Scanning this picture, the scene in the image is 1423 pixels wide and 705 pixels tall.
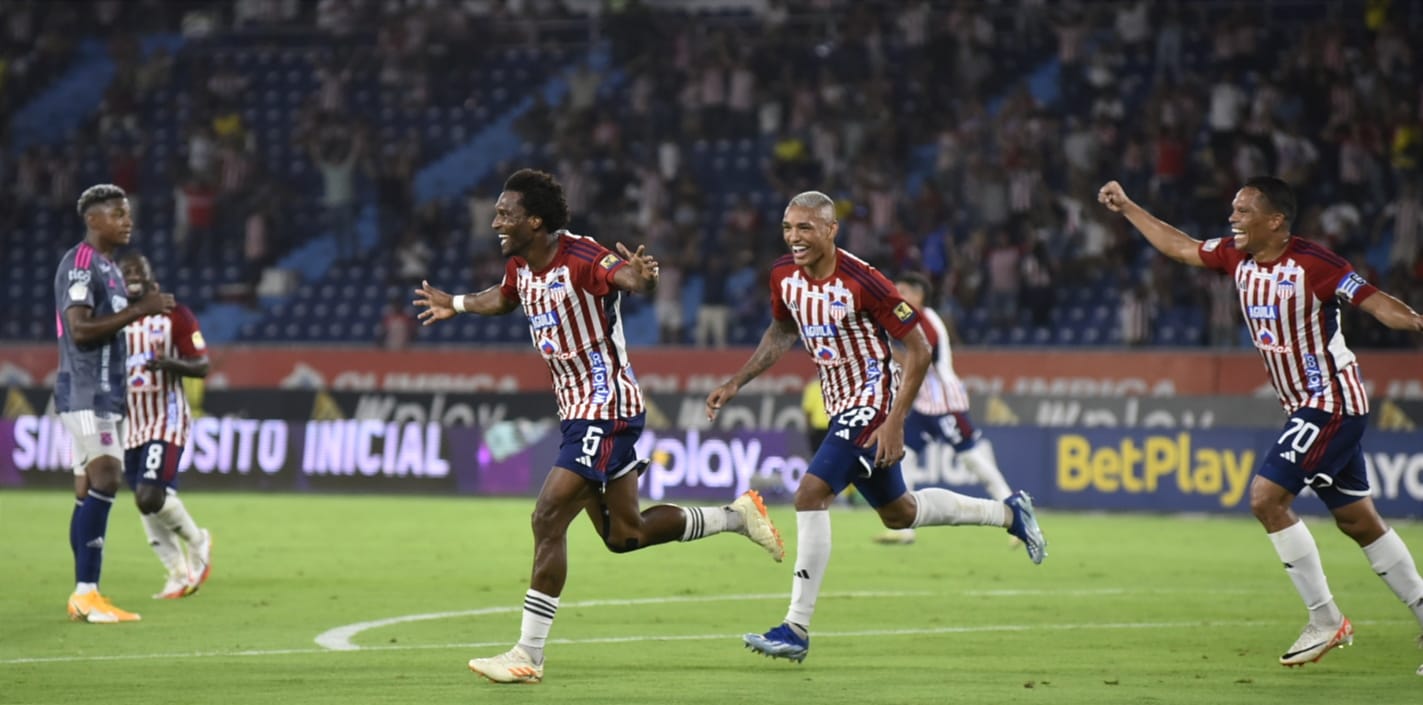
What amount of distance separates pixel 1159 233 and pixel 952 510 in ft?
6.35

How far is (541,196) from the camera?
10.0 metres

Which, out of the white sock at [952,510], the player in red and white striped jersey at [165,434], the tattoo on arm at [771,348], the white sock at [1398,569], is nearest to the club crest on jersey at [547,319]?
the tattoo on arm at [771,348]

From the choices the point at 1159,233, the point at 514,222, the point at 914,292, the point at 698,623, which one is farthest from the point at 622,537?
the point at 914,292

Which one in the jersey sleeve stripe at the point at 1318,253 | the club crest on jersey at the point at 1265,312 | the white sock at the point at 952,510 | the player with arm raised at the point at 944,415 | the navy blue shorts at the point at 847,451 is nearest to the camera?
the jersey sleeve stripe at the point at 1318,253

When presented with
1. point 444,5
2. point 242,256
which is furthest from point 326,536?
point 444,5

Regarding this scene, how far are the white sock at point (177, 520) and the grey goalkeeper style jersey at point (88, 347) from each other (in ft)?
5.97

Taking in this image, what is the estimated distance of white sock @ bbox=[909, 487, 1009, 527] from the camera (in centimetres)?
1132

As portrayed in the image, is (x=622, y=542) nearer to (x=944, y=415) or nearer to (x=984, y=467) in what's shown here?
(x=944, y=415)

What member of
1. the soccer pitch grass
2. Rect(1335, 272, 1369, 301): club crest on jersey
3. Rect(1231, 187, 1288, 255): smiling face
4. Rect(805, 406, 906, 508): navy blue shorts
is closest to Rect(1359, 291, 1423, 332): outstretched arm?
Rect(1335, 272, 1369, 301): club crest on jersey

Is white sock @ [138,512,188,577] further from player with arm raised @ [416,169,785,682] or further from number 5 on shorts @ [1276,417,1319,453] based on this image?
number 5 on shorts @ [1276,417,1319,453]

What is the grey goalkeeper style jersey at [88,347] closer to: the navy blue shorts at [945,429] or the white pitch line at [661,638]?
the white pitch line at [661,638]

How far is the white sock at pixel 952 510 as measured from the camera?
11320mm

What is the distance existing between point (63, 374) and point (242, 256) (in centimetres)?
2359

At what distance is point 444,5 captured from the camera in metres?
37.7
